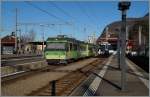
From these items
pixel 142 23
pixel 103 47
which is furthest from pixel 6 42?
pixel 142 23

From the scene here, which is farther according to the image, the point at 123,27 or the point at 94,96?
the point at 123,27

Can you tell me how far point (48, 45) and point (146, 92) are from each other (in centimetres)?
2696

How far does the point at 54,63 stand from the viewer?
43.6 metres

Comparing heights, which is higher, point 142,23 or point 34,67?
point 142,23

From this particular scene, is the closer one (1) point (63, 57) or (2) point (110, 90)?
(2) point (110, 90)

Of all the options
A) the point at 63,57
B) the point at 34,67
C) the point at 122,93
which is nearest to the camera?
the point at 122,93

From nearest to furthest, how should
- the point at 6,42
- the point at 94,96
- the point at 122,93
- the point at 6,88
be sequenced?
the point at 94,96, the point at 122,93, the point at 6,88, the point at 6,42

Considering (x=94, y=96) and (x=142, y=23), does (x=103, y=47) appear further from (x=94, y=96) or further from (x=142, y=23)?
(x=94, y=96)

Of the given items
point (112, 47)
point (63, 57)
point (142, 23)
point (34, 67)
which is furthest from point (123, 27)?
point (112, 47)

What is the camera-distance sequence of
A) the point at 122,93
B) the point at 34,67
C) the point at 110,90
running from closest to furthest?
the point at 122,93
the point at 110,90
the point at 34,67

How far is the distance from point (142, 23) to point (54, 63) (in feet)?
89.4

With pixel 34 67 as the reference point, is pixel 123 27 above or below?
above

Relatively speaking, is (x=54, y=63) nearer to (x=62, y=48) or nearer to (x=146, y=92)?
(x=62, y=48)

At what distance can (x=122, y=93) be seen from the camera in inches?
622
